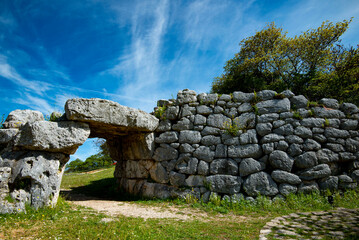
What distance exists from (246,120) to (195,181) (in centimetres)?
310

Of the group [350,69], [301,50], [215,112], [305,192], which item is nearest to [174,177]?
[215,112]

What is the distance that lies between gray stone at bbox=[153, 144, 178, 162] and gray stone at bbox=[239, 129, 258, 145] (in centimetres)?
263

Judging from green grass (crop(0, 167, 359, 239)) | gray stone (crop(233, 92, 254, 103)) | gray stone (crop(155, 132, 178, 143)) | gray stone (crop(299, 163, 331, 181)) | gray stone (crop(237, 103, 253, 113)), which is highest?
gray stone (crop(233, 92, 254, 103))

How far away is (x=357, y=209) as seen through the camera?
609 centimetres

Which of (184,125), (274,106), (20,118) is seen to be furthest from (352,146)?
(20,118)

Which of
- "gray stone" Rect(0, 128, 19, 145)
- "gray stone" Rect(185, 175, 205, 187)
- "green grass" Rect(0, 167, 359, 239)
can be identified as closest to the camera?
"green grass" Rect(0, 167, 359, 239)

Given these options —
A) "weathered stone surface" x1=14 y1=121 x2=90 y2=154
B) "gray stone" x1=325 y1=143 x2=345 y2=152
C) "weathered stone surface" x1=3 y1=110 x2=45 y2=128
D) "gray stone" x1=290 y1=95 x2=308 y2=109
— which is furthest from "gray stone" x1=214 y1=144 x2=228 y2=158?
"weathered stone surface" x1=3 y1=110 x2=45 y2=128

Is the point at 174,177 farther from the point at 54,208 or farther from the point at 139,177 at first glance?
the point at 54,208

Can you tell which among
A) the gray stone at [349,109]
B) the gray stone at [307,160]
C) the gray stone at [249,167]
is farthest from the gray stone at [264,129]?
the gray stone at [349,109]

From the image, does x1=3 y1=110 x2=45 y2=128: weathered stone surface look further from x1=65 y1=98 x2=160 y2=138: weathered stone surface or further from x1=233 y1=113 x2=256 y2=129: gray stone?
x1=233 y1=113 x2=256 y2=129: gray stone

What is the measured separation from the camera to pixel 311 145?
282 inches

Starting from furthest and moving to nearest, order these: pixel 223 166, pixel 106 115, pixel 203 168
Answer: pixel 203 168 < pixel 223 166 < pixel 106 115

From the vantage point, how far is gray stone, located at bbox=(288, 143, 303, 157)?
7.14 m

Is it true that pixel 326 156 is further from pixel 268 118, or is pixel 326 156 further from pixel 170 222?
pixel 170 222
